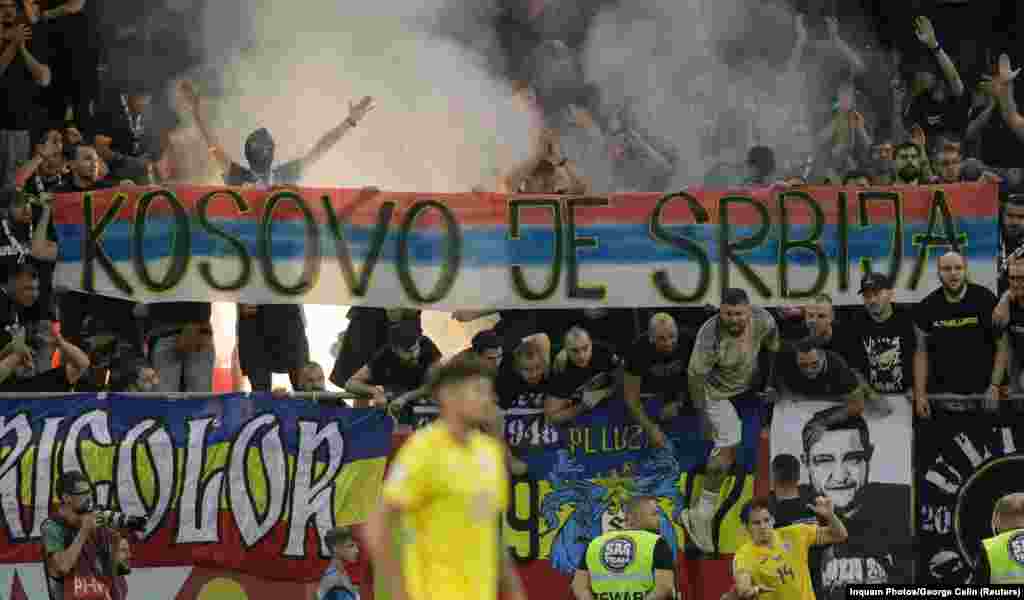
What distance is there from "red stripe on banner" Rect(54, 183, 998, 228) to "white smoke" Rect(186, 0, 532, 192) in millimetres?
2895

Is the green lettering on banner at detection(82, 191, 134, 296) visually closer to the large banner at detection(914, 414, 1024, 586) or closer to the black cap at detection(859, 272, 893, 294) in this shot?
the black cap at detection(859, 272, 893, 294)

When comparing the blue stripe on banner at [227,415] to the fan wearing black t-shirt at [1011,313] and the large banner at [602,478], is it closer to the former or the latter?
the large banner at [602,478]

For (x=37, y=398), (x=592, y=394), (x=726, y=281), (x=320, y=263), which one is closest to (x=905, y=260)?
(x=726, y=281)

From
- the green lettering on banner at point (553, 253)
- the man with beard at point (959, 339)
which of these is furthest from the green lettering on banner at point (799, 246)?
the green lettering on banner at point (553, 253)

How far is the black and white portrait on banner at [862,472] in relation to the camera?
1308 cm

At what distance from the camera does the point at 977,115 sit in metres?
15.8

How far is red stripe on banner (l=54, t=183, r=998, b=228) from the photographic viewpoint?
13.5 m

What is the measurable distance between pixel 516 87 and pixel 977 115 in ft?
11.7

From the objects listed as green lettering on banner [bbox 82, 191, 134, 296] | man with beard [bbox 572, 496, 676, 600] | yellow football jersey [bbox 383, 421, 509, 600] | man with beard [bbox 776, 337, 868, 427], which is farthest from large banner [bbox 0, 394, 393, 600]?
yellow football jersey [bbox 383, 421, 509, 600]

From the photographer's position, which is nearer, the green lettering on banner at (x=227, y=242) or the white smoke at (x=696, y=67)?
the green lettering on banner at (x=227, y=242)

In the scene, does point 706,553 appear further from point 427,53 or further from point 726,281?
point 427,53

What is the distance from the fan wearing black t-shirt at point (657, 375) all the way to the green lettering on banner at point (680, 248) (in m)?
0.33

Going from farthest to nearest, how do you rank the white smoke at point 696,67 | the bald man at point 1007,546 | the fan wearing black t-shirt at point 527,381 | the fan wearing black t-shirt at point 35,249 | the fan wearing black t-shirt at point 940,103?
the white smoke at point 696,67 → the fan wearing black t-shirt at point 940,103 → the fan wearing black t-shirt at point 35,249 → the fan wearing black t-shirt at point 527,381 → the bald man at point 1007,546

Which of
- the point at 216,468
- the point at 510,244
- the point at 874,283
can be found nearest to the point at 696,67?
the point at 510,244
